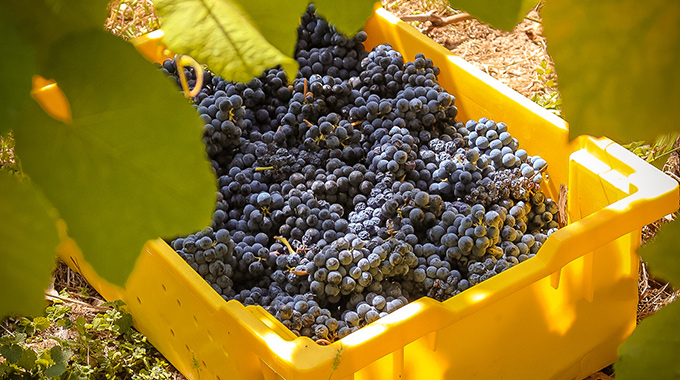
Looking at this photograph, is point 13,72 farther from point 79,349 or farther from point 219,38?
point 79,349

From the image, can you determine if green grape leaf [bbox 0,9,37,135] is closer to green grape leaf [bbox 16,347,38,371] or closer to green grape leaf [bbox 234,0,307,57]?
green grape leaf [bbox 234,0,307,57]

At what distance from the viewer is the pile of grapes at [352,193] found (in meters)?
1.26

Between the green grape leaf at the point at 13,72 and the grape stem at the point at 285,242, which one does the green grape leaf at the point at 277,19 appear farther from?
the grape stem at the point at 285,242

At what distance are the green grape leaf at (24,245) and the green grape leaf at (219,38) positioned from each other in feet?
0.16

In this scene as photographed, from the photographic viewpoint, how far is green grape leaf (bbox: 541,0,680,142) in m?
0.14

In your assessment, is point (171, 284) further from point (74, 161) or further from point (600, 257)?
point (74, 161)

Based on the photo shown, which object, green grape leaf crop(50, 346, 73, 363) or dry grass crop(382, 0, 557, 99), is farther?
dry grass crop(382, 0, 557, 99)

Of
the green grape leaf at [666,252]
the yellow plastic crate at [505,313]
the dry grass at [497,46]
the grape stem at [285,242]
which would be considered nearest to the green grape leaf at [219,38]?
the green grape leaf at [666,252]

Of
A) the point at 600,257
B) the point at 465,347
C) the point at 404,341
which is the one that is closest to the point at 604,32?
the point at 404,341

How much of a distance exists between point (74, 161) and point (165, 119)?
22mm

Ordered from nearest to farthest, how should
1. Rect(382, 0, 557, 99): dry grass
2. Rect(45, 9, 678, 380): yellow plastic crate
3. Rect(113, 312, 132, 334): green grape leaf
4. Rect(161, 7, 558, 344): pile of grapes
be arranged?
Rect(45, 9, 678, 380): yellow plastic crate → Rect(161, 7, 558, 344): pile of grapes → Rect(113, 312, 132, 334): green grape leaf → Rect(382, 0, 557, 99): dry grass

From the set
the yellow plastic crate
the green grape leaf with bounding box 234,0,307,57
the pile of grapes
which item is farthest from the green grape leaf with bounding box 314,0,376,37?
the pile of grapes

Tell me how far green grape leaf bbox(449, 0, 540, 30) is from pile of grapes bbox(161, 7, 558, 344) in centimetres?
104

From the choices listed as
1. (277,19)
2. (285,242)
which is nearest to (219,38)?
(277,19)
